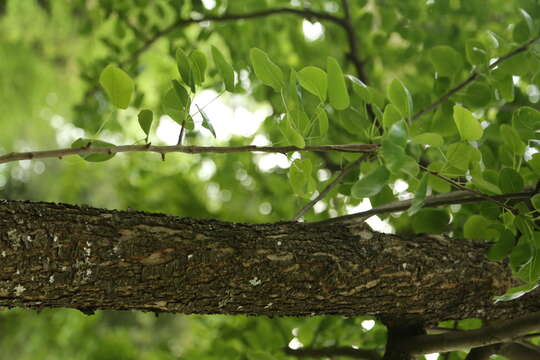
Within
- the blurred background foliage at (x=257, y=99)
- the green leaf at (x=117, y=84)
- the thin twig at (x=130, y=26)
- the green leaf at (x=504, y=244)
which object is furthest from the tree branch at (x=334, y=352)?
the thin twig at (x=130, y=26)

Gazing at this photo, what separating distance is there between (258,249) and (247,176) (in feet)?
2.86

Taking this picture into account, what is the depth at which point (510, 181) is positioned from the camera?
1.61 feet

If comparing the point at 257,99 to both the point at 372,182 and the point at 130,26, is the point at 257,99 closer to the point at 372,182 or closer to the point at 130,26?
the point at 130,26

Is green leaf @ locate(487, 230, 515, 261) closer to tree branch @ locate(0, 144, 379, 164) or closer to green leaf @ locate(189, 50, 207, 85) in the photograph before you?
tree branch @ locate(0, 144, 379, 164)

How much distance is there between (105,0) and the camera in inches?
41.5

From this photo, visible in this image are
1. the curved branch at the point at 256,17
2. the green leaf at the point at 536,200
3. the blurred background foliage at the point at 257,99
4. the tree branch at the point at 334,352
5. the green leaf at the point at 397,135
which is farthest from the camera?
the curved branch at the point at 256,17

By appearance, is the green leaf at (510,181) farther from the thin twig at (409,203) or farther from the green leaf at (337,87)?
the green leaf at (337,87)

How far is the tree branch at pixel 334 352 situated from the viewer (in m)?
0.70

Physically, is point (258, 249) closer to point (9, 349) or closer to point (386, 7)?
point (386, 7)

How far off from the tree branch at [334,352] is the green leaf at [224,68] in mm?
410

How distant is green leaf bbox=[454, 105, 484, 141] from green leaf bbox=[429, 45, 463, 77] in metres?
0.28

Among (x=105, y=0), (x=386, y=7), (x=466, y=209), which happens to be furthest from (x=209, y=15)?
(x=466, y=209)

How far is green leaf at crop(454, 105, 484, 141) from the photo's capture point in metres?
0.38

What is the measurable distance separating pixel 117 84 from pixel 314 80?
0.13m
